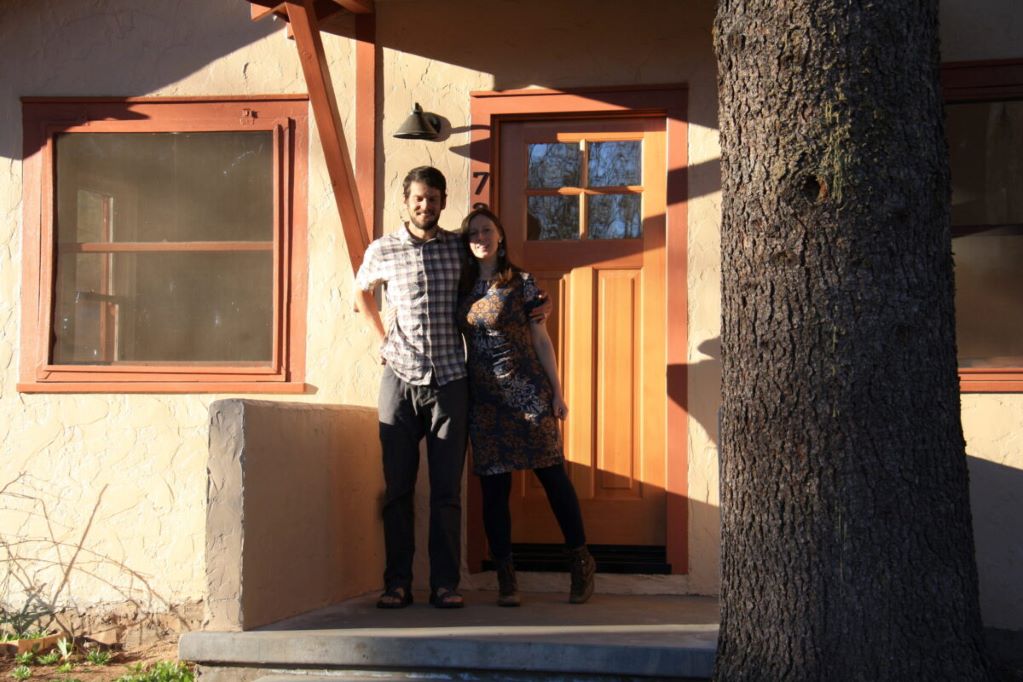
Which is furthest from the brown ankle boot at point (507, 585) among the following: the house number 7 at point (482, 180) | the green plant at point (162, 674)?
the house number 7 at point (482, 180)

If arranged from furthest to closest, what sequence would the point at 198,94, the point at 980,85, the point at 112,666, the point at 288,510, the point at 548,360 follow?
1. the point at 198,94
2. the point at 112,666
3. the point at 980,85
4. the point at 548,360
5. the point at 288,510

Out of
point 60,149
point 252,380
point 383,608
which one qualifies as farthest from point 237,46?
point 383,608

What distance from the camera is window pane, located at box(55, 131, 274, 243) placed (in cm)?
631

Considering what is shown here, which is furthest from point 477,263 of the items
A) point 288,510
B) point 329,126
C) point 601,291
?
point 288,510

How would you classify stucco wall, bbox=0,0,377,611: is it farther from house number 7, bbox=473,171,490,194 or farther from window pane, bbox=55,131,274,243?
house number 7, bbox=473,171,490,194

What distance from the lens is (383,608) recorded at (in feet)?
17.2

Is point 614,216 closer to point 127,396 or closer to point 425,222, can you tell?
point 425,222

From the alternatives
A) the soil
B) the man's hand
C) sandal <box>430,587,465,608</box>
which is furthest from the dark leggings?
the soil

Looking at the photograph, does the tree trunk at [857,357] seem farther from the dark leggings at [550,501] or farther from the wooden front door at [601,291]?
the wooden front door at [601,291]

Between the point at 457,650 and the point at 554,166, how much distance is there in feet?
8.89

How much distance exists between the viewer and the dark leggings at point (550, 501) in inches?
208

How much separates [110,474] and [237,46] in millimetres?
2302

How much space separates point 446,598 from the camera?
5215 mm

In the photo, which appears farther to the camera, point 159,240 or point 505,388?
point 159,240
